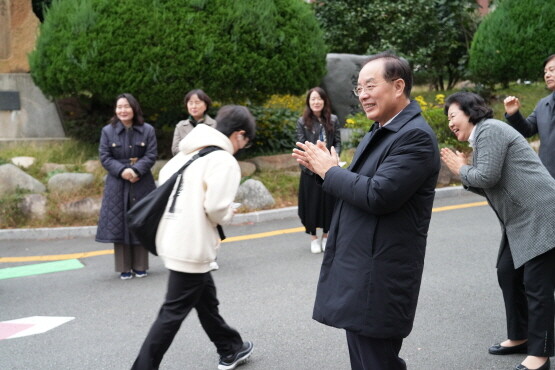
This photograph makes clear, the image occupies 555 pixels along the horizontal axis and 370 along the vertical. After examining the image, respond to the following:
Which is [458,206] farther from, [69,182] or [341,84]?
[69,182]

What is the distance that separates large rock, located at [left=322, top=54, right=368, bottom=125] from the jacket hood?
926cm

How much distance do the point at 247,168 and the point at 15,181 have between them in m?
3.36

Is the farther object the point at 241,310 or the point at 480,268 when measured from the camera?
the point at 480,268

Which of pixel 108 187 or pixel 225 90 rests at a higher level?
pixel 225 90

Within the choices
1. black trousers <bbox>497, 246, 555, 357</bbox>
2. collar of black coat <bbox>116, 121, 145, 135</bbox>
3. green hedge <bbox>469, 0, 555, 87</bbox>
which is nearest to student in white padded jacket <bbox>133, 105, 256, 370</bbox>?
black trousers <bbox>497, 246, 555, 357</bbox>

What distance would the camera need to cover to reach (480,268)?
6.01 meters

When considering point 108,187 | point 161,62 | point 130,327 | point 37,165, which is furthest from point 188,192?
point 37,165

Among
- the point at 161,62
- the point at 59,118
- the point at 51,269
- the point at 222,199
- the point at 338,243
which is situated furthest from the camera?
the point at 59,118

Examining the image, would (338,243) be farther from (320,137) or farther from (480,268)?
(320,137)

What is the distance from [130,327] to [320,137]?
3112 millimetres

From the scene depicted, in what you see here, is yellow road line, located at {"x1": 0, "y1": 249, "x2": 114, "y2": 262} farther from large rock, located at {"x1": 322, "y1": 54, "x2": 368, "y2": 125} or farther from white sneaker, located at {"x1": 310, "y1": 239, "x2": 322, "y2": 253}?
large rock, located at {"x1": 322, "y1": 54, "x2": 368, "y2": 125}

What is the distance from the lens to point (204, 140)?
352 cm

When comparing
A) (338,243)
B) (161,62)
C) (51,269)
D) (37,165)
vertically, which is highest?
→ (161,62)

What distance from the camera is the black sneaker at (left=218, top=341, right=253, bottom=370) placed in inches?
158
